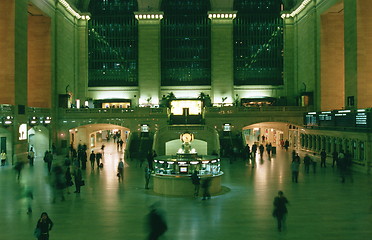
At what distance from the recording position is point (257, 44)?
45531 millimetres

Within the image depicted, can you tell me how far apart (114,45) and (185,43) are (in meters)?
8.58

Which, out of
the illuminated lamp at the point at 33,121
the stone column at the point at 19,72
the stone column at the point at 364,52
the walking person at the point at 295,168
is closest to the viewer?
the walking person at the point at 295,168

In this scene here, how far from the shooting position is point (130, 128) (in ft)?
114

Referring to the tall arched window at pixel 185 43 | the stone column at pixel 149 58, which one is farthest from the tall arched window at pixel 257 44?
the stone column at pixel 149 58

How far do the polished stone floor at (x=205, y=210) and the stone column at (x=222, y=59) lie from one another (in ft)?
85.2

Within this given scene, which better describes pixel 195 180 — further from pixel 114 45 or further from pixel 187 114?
pixel 114 45

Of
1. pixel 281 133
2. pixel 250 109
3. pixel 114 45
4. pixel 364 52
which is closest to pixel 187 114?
pixel 250 109

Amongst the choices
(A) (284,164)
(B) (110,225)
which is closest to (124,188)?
(B) (110,225)

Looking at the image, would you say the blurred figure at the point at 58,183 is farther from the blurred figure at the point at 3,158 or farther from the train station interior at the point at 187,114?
the blurred figure at the point at 3,158

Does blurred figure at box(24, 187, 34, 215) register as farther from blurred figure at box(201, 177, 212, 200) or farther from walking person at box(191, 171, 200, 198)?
blurred figure at box(201, 177, 212, 200)

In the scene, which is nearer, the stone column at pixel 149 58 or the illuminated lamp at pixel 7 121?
the illuminated lamp at pixel 7 121

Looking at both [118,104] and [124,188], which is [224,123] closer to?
[118,104]

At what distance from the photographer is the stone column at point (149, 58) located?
1736 inches

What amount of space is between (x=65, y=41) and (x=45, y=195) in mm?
28058
